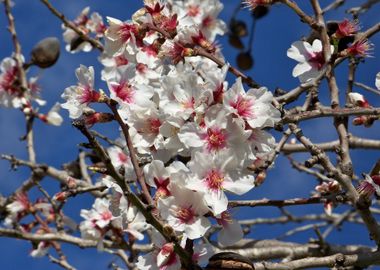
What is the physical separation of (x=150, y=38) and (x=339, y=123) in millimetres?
775

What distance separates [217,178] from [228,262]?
0.23m

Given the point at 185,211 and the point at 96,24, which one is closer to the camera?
the point at 185,211

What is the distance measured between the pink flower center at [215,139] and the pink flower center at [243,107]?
0.09 m

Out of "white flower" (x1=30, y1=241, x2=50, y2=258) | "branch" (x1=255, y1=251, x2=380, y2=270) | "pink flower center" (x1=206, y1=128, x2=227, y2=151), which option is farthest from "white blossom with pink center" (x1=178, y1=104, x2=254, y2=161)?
"white flower" (x1=30, y1=241, x2=50, y2=258)

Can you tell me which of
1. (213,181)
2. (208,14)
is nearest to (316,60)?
(213,181)

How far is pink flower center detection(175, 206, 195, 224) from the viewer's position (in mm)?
1688

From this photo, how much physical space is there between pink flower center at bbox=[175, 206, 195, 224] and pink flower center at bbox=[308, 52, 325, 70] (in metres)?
0.85

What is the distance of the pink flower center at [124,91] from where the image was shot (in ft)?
6.65

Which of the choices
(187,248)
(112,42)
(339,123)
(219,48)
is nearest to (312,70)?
(339,123)

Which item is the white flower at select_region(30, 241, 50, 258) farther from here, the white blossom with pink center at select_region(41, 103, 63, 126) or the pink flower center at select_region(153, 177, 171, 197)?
the pink flower center at select_region(153, 177, 171, 197)

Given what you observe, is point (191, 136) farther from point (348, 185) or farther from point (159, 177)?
point (348, 185)

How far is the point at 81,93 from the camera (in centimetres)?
199

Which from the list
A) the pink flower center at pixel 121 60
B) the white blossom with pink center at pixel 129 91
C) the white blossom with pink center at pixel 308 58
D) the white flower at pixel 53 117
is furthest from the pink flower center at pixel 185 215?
the white flower at pixel 53 117

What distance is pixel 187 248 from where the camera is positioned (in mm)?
Answer: 1695
